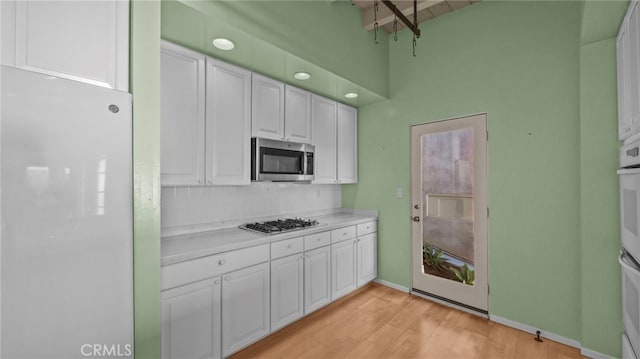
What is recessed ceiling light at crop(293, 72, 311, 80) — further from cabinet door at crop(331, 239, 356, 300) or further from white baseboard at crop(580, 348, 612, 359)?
white baseboard at crop(580, 348, 612, 359)

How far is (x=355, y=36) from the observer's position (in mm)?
2975

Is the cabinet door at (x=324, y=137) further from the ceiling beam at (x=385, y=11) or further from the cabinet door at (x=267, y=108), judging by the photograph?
the ceiling beam at (x=385, y=11)

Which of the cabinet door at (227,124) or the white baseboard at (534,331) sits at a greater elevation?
the cabinet door at (227,124)

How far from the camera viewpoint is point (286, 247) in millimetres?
2484

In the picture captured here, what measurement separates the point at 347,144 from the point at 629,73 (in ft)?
8.28

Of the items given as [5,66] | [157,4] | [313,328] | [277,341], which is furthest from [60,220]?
[313,328]

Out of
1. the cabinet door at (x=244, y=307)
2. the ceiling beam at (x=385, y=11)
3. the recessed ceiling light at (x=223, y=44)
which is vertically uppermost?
the ceiling beam at (x=385, y=11)

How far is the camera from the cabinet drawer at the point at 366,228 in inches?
133

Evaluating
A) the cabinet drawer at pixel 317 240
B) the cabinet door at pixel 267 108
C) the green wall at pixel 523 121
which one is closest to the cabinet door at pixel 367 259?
the cabinet drawer at pixel 317 240

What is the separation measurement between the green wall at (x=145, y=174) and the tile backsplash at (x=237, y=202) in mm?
961

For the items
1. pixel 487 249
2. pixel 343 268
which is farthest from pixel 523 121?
pixel 343 268

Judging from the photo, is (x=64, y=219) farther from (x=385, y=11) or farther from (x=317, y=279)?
(x=385, y=11)

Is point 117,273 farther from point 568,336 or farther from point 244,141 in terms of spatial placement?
point 568,336

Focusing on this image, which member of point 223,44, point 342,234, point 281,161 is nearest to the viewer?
point 223,44
